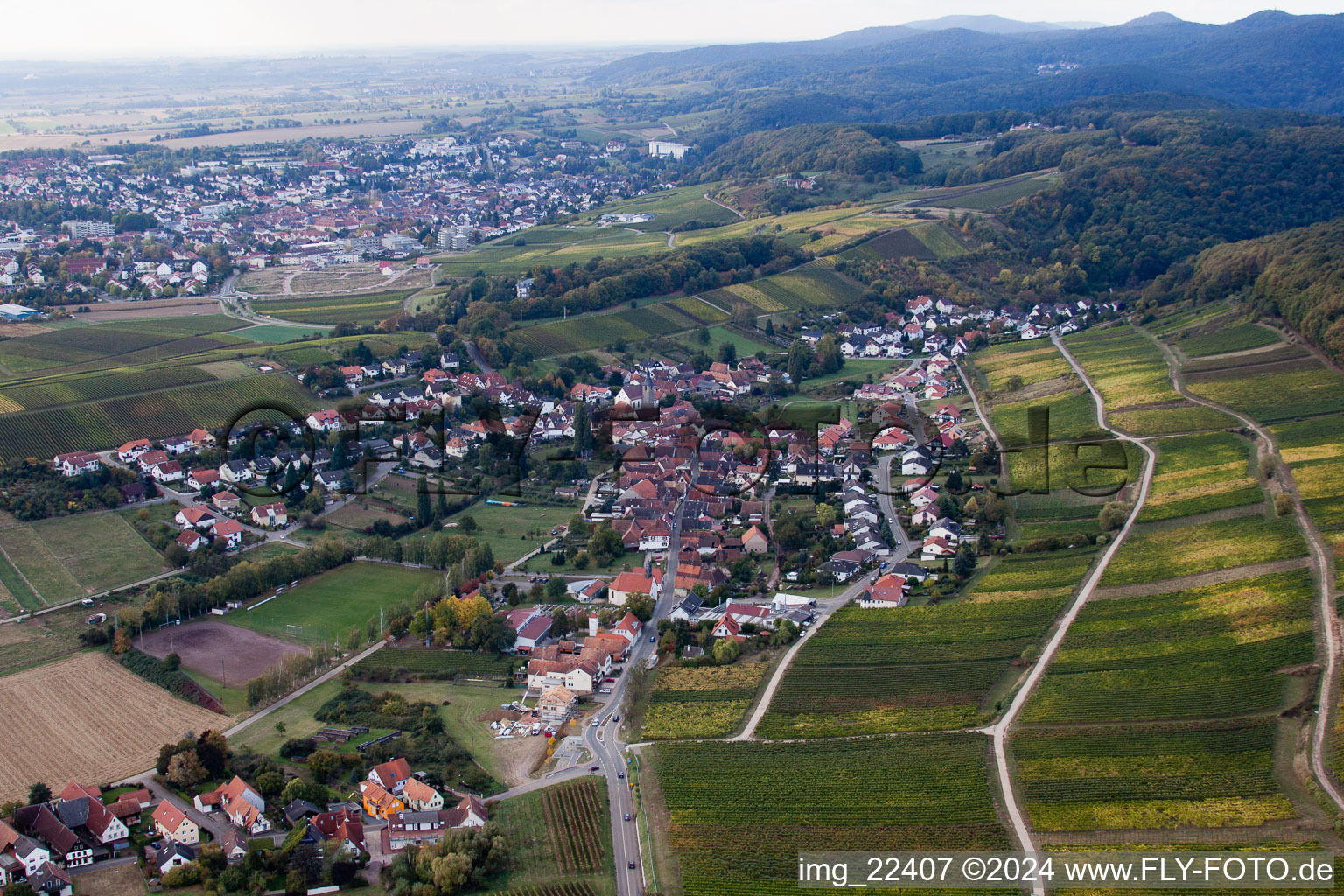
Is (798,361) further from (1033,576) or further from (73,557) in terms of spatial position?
(73,557)

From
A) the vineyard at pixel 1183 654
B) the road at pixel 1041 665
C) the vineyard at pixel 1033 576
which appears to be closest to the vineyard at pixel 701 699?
the road at pixel 1041 665

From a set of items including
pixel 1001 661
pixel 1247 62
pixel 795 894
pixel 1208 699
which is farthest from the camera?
pixel 1247 62

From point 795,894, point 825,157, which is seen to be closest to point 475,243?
point 825,157

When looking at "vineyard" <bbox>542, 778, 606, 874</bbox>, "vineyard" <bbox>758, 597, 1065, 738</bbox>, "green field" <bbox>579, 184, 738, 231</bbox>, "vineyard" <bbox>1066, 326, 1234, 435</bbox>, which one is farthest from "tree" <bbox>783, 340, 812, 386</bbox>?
"green field" <bbox>579, 184, 738, 231</bbox>

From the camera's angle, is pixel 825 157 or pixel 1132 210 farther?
pixel 825 157

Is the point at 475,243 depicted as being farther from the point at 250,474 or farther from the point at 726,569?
the point at 726,569

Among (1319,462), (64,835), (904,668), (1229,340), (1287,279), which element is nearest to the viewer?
(64,835)

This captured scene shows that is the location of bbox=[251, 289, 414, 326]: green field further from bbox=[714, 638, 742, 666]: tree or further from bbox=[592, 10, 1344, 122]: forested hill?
bbox=[592, 10, 1344, 122]: forested hill

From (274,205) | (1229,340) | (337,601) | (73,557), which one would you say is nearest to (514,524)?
(337,601)
